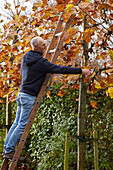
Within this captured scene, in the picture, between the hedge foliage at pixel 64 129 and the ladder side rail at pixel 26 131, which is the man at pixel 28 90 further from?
the hedge foliage at pixel 64 129

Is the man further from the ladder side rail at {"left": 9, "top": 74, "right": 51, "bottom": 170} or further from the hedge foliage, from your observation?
the hedge foliage

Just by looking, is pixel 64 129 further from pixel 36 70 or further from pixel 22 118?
pixel 36 70

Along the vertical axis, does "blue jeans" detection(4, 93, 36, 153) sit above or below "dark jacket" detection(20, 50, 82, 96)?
below

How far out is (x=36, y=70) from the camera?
272 centimetres

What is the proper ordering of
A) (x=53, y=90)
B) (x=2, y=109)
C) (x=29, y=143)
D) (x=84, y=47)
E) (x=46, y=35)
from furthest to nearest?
(x=2, y=109)
(x=29, y=143)
(x=53, y=90)
(x=46, y=35)
(x=84, y=47)

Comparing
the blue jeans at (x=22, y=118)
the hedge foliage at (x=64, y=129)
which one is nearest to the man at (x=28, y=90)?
the blue jeans at (x=22, y=118)

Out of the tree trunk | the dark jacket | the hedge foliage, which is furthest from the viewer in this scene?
the hedge foliage

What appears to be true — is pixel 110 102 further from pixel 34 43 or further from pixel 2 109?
pixel 2 109

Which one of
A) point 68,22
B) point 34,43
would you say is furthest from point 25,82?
point 68,22

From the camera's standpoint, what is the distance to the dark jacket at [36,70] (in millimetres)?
2625

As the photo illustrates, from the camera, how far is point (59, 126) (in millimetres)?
4770

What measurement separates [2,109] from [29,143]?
1.41m

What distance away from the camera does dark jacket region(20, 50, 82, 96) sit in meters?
2.62

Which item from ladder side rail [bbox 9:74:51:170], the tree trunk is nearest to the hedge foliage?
the tree trunk
